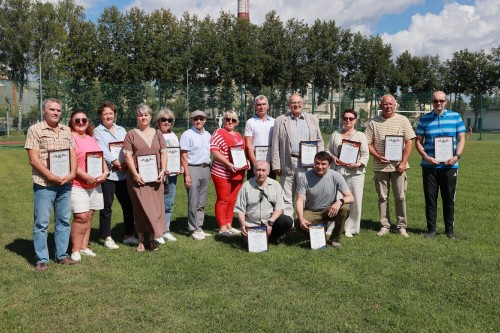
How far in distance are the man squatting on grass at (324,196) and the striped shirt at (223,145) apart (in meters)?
1.06

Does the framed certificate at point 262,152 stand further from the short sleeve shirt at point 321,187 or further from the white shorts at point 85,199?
the white shorts at point 85,199

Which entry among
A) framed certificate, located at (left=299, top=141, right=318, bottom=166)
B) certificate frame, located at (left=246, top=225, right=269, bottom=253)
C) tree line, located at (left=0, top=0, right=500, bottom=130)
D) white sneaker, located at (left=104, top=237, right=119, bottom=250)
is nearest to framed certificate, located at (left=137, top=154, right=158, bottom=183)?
white sneaker, located at (left=104, top=237, right=119, bottom=250)

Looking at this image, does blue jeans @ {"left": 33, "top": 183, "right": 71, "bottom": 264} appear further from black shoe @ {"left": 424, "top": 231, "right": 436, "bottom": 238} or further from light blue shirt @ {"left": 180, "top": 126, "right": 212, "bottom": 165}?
black shoe @ {"left": 424, "top": 231, "right": 436, "bottom": 238}

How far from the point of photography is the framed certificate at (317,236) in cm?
577

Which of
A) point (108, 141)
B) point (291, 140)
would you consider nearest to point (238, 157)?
point (291, 140)

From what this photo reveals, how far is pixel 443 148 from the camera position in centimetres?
626

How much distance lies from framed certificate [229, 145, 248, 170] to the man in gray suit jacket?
42cm

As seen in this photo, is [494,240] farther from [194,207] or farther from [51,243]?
[51,243]

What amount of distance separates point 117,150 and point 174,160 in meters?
0.76

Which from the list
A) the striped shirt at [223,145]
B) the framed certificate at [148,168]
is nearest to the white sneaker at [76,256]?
the framed certificate at [148,168]

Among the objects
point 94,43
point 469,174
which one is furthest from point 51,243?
point 94,43

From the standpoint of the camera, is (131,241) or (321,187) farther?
(131,241)

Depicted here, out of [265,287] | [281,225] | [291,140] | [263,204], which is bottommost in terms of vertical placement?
[265,287]

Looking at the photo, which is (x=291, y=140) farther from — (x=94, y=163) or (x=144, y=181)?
(x=94, y=163)
